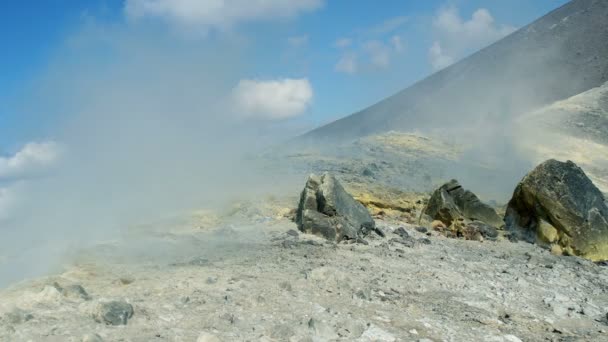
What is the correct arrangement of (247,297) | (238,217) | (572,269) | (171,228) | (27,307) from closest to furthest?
(27,307) < (247,297) < (572,269) < (171,228) < (238,217)

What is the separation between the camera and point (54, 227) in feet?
39.2

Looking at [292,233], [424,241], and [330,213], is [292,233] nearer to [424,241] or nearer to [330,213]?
[330,213]

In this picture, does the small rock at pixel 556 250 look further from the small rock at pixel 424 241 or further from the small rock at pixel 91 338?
the small rock at pixel 91 338

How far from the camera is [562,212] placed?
35.9ft

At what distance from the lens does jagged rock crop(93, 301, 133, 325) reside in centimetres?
513

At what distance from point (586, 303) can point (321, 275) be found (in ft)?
11.3

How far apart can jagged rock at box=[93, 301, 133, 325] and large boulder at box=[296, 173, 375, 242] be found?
15.2 ft

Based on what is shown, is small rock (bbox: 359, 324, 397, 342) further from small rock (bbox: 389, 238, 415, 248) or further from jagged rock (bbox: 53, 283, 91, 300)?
small rock (bbox: 389, 238, 415, 248)

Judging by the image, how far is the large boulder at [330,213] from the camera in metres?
9.55

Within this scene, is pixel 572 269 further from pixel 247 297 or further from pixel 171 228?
pixel 171 228

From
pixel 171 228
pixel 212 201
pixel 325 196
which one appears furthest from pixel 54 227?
pixel 325 196

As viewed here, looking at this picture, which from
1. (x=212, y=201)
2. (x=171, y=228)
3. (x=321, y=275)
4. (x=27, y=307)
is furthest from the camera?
(x=212, y=201)

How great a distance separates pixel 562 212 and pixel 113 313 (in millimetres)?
8870

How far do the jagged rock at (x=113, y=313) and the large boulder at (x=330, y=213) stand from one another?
4620 mm
